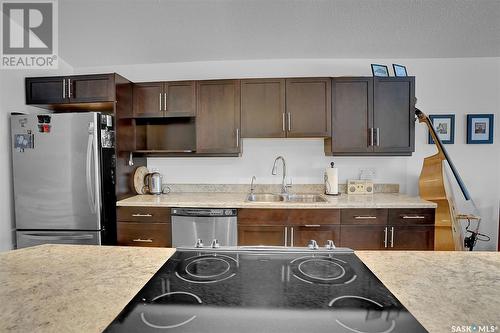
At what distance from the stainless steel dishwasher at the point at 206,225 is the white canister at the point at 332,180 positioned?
1092 mm

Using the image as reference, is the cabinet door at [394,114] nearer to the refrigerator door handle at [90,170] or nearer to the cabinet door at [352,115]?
the cabinet door at [352,115]

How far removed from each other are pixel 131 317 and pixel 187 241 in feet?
5.83

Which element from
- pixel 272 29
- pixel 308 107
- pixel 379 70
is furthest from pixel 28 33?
pixel 379 70

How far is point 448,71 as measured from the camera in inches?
113

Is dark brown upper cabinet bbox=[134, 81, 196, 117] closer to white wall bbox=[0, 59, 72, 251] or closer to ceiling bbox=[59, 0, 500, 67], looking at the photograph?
ceiling bbox=[59, 0, 500, 67]

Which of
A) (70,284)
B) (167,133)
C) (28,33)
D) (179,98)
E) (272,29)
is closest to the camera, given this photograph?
(70,284)

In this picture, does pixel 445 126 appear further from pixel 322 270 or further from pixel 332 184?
pixel 322 270

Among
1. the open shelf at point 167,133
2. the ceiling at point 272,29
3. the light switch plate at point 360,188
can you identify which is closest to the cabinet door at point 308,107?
the ceiling at point 272,29

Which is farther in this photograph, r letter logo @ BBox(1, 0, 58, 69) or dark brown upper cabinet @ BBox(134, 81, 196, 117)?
dark brown upper cabinet @ BBox(134, 81, 196, 117)

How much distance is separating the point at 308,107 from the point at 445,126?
1664 millimetres

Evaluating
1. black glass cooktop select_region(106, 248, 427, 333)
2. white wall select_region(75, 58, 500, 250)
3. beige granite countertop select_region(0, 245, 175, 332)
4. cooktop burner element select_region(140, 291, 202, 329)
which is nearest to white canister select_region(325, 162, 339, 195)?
white wall select_region(75, 58, 500, 250)

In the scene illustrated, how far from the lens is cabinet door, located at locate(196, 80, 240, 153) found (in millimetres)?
2670

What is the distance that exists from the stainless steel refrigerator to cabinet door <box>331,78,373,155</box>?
2.34 metres

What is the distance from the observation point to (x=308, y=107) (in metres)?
2.63
